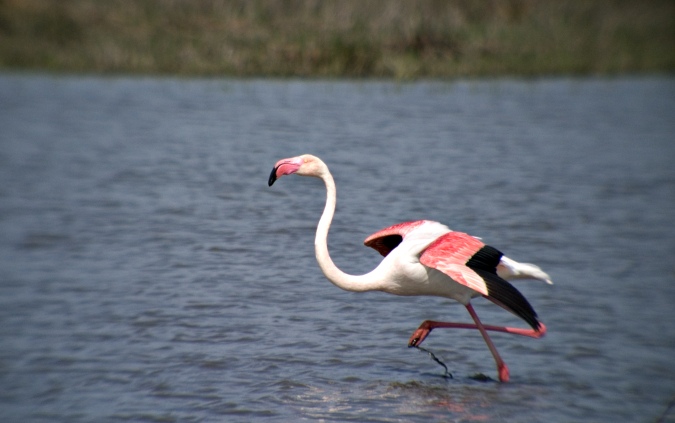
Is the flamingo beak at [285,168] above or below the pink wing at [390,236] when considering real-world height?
above

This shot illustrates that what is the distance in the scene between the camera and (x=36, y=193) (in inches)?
456

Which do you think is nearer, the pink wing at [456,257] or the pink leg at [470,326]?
the pink wing at [456,257]

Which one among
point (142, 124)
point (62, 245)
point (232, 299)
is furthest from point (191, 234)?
point (142, 124)

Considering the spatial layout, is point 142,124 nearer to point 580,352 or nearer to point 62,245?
point 62,245

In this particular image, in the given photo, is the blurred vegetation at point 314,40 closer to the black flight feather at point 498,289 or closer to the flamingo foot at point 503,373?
the black flight feather at point 498,289

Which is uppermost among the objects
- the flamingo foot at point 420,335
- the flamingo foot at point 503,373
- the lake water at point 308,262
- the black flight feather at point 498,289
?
the black flight feather at point 498,289

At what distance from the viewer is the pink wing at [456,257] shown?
5.41 meters

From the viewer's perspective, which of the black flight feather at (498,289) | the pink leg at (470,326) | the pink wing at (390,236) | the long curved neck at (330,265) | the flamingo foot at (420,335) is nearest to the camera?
the black flight feather at (498,289)

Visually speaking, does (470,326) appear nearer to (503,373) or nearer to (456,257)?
(503,373)

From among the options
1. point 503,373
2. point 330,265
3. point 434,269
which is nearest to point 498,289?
point 434,269

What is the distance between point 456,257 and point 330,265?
723mm

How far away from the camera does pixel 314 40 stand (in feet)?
68.3

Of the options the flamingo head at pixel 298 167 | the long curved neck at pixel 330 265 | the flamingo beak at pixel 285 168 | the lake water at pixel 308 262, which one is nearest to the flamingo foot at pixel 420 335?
the lake water at pixel 308 262

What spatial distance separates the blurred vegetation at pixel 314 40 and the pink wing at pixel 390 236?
1427cm
